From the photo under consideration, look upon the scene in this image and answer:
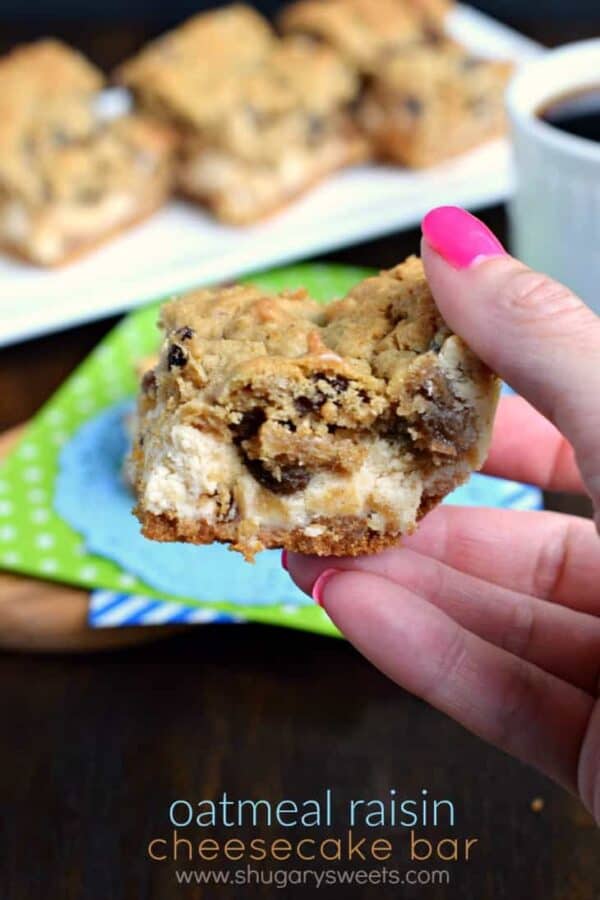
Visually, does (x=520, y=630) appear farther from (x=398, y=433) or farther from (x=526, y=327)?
(x=526, y=327)

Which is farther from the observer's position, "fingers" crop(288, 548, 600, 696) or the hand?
"fingers" crop(288, 548, 600, 696)

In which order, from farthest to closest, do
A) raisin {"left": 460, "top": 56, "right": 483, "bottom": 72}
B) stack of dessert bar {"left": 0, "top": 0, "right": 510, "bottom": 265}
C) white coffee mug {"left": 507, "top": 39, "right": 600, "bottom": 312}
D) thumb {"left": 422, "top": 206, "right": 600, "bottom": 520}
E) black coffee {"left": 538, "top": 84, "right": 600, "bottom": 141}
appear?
raisin {"left": 460, "top": 56, "right": 483, "bottom": 72}
stack of dessert bar {"left": 0, "top": 0, "right": 510, "bottom": 265}
black coffee {"left": 538, "top": 84, "right": 600, "bottom": 141}
white coffee mug {"left": 507, "top": 39, "right": 600, "bottom": 312}
thumb {"left": 422, "top": 206, "right": 600, "bottom": 520}

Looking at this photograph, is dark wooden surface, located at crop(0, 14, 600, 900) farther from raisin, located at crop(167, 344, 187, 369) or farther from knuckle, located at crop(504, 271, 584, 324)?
knuckle, located at crop(504, 271, 584, 324)

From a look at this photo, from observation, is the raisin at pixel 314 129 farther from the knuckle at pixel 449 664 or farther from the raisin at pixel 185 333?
the knuckle at pixel 449 664

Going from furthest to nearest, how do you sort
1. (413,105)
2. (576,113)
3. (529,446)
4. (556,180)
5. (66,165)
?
1. (413,105)
2. (66,165)
3. (576,113)
4. (556,180)
5. (529,446)

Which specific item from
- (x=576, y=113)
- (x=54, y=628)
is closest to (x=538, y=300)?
(x=54, y=628)

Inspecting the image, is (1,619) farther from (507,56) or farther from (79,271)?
(507,56)

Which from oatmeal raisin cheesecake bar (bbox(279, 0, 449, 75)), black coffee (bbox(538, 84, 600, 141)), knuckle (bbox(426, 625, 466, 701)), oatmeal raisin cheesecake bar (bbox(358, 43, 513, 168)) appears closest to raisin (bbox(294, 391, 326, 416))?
knuckle (bbox(426, 625, 466, 701))
